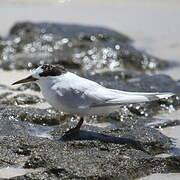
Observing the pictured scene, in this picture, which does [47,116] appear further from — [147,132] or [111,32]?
[111,32]

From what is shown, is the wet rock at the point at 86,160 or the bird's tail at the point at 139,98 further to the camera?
the bird's tail at the point at 139,98

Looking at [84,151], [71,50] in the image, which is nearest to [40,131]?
[84,151]

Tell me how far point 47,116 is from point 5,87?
4.69ft

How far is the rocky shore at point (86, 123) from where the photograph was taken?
4.02m

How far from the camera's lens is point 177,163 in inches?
168

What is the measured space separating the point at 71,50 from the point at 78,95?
3792 millimetres

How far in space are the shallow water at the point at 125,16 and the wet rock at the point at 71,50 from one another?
482 mm

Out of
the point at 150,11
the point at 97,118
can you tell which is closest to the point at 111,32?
the point at 150,11

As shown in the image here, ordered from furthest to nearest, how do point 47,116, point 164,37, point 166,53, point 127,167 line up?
point 164,37 → point 166,53 → point 47,116 → point 127,167

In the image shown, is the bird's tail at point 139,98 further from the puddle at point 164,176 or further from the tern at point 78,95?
the puddle at point 164,176

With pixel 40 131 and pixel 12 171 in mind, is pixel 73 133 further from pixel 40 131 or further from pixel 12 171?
pixel 12 171

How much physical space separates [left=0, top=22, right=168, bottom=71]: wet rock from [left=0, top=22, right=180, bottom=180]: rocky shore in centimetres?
1

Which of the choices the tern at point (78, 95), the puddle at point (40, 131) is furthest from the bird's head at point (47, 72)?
the puddle at point (40, 131)

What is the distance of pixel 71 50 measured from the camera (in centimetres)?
838
